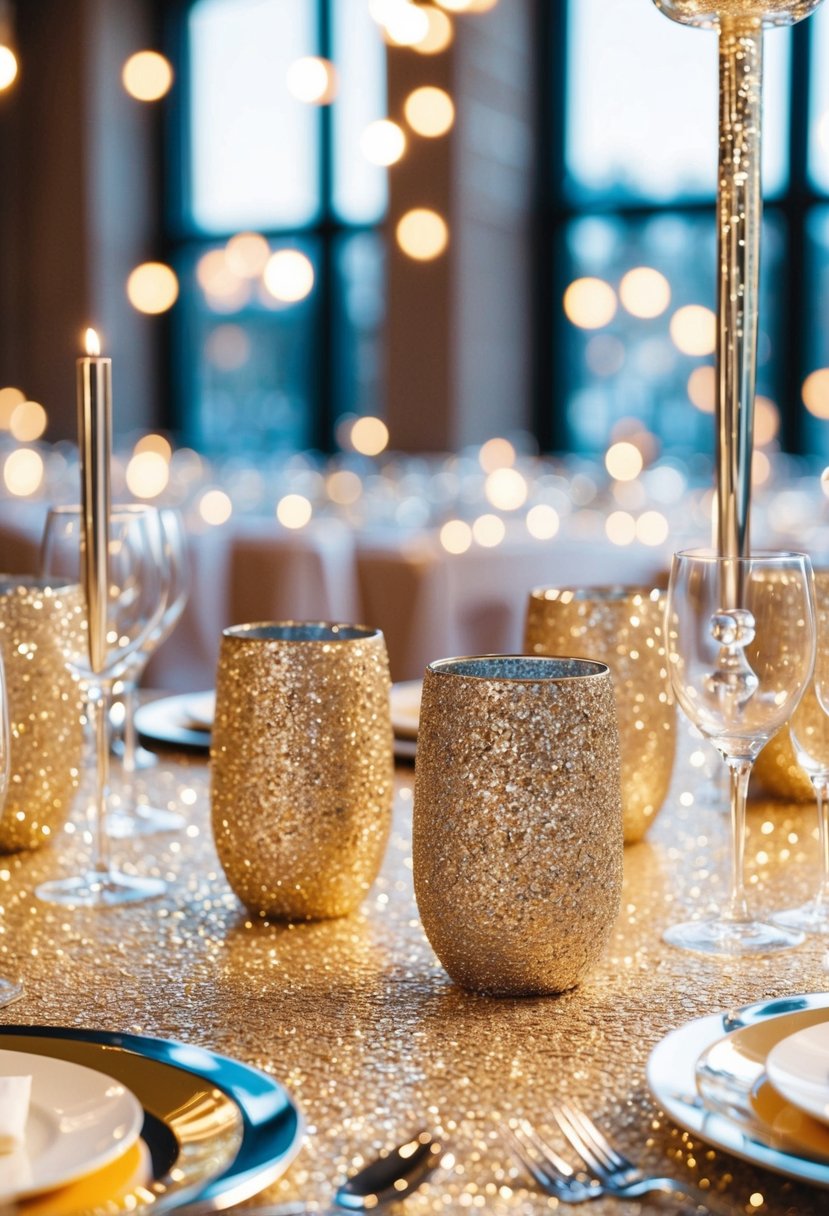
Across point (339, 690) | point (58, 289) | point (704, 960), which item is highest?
point (58, 289)

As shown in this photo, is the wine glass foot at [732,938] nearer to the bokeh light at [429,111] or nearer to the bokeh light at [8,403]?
the bokeh light at [429,111]

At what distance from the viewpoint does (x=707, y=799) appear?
1.10 metres

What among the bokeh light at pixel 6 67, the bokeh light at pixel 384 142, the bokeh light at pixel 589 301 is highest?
the bokeh light at pixel 384 142

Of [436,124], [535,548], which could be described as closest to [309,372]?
[436,124]

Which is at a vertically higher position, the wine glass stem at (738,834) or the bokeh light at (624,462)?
the bokeh light at (624,462)

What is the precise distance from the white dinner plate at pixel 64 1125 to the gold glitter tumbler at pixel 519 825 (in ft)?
0.66

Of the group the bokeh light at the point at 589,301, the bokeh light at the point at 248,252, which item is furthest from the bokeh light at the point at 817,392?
the bokeh light at the point at 248,252

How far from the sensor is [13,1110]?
51 centimetres

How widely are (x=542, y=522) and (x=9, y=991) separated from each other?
2.83m

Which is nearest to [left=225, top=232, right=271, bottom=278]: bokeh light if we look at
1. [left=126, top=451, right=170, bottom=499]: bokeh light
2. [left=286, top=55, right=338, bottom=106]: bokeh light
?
[left=126, top=451, right=170, bottom=499]: bokeh light

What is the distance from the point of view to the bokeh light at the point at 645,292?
221 inches

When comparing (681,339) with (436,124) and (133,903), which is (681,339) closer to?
(436,124)

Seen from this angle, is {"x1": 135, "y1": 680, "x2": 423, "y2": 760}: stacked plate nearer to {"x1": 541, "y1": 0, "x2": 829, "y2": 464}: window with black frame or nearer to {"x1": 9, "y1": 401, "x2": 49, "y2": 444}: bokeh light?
{"x1": 541, "y1": 0, "x2": 829, "y2": 464}: window with black frame

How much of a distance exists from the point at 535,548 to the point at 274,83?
15.3 ft
